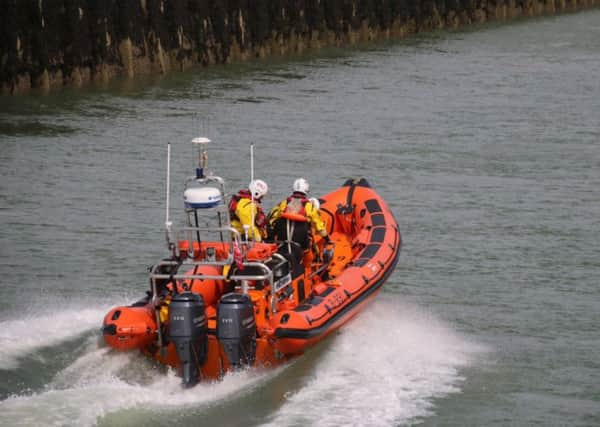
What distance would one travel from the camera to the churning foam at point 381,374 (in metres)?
11.0

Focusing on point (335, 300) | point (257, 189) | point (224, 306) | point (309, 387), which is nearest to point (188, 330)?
point (224, 306)

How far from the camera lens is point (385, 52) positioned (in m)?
35.3

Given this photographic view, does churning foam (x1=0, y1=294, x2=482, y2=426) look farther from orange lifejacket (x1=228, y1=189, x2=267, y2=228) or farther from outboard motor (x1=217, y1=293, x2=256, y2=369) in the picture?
orange lifejacket (x1=228, y1=189, x2=267, y2=228)

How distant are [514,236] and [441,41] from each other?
69.2 feet

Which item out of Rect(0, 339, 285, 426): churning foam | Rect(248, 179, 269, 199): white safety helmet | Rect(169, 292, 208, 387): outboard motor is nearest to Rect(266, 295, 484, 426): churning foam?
Rect(0, 339, 285, 426): churning foam

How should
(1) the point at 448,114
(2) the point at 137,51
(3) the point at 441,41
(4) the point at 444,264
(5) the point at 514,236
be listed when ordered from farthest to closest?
1. (3) the point at 441,41
2. (2) the point at 137,51
3. (1) the point at 448,114
4. (5) the point at 514,236
5. (4) the point at 444,264

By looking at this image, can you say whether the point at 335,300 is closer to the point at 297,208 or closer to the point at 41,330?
the point at 297,208

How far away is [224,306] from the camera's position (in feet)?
35.6

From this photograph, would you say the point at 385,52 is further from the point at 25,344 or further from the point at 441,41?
the point at 25,344

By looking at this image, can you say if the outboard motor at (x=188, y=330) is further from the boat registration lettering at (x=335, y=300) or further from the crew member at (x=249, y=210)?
the crew member at (x=249, y=210)

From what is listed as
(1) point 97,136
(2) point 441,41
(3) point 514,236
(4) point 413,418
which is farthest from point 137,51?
(4) point 413,418

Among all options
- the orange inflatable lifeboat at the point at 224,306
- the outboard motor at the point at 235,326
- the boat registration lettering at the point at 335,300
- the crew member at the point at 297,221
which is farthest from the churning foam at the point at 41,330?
the boat registration lettering at the point at 335,300

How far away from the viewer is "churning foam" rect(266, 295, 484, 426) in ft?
36.0

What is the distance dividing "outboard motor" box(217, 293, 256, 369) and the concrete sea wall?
17506 mm
